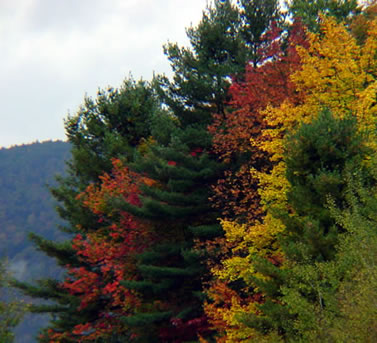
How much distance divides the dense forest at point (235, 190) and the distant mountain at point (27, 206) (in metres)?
94.1

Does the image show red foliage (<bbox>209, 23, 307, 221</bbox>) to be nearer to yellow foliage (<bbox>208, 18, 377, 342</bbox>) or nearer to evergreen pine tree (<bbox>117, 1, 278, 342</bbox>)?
evergreen pine tree (<bbox>117, 1, 278, 342</bbox>)

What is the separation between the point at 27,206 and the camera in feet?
512

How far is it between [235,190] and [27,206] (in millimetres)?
141384

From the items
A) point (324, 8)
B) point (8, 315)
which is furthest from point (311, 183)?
point (324, 8)

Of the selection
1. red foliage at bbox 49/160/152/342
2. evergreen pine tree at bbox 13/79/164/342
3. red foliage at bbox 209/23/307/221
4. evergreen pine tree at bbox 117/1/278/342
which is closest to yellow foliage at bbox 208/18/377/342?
red foliage at bbox 209/23/307/221

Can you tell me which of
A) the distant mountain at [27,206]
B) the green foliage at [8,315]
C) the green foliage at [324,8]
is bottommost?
the green foliage at [8,315]

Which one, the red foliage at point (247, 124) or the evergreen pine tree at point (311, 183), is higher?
Result: the red foliage at point (247, 124)

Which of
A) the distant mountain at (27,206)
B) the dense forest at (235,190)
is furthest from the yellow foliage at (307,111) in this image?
the distant mountain at (27,206)

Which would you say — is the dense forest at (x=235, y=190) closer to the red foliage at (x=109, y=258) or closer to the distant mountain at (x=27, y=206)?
the red foliage at (x=109, y=258)

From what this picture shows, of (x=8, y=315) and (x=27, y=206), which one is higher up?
(x=27, y=206)

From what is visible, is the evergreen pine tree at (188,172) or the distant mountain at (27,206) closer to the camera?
the evergreen pine tree at (188,172)

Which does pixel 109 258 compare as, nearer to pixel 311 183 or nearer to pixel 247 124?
pixel 247 124

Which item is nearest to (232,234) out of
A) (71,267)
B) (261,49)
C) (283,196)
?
(283,196)

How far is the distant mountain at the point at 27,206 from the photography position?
448ft
